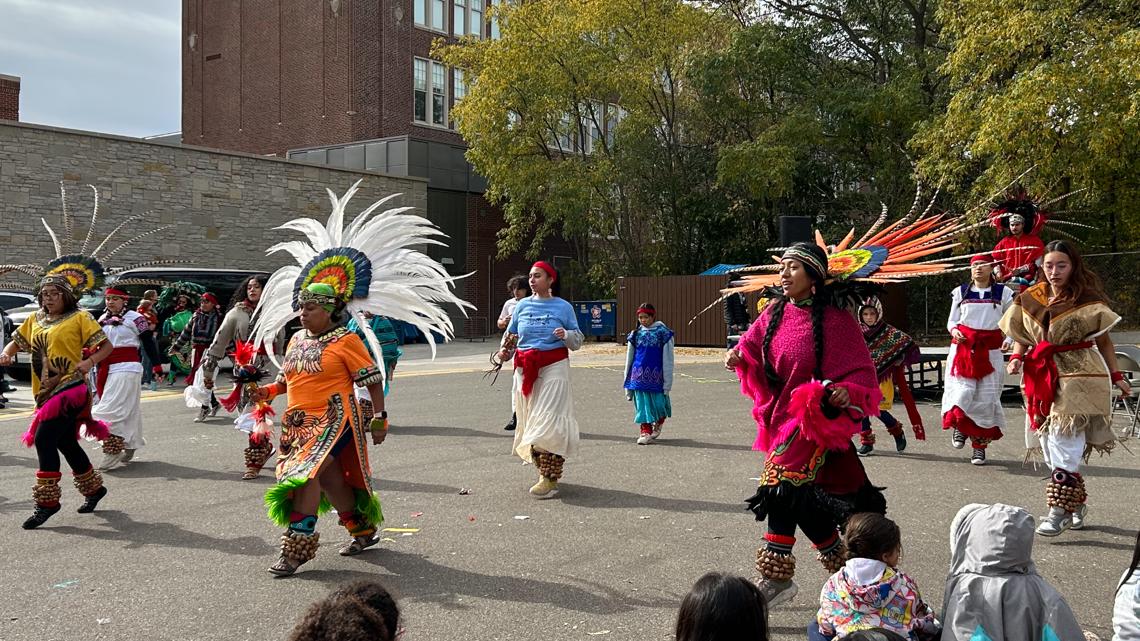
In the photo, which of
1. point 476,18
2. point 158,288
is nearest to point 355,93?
point 476,18

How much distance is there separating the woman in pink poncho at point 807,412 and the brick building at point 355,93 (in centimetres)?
2972

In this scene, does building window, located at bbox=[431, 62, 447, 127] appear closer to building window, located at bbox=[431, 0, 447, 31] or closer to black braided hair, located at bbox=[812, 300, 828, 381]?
building window, located at bbox=[431, 0, 447, 31]

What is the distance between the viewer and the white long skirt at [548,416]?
793cm

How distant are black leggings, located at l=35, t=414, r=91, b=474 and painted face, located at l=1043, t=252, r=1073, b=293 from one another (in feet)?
21.9

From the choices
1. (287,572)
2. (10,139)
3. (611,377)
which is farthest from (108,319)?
(10,139)

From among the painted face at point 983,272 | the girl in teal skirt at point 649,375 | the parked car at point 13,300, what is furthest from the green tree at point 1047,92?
the parked car at point 13,300

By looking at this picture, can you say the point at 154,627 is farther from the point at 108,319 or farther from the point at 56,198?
the point at 56,198

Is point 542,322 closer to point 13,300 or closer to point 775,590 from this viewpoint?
point 775,590

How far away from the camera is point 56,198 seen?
2355cm

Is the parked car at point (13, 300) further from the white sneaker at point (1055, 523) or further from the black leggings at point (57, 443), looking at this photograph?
the white sneaker at point (1055, 523)

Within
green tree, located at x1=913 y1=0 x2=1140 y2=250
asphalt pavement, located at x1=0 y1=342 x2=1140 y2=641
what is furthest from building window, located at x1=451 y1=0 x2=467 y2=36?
asphalt pavement, located at x1=0 y1=342 x2=1140 y2=641

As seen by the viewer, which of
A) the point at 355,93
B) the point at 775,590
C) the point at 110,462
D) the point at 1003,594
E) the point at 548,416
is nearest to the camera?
the point at 1003,594

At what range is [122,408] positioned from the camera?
9.35m

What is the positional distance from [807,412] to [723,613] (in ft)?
7.14
